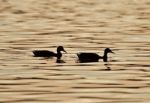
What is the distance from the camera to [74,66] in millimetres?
29812

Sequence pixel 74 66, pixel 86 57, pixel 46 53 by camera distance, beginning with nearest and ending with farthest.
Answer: pixel 74 66 → pixel 86 57 → pixel 46 53

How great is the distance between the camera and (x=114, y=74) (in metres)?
27.2

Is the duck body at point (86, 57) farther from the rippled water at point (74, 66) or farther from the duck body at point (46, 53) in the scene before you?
the duck body at point (46, 53)

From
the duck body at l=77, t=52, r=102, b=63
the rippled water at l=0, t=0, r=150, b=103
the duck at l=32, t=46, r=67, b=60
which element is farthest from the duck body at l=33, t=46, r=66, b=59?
the duck body at l=77, t=52, r=102, b=63

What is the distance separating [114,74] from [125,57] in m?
5.64

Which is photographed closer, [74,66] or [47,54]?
[74,66]

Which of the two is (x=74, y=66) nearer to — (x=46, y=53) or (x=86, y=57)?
(x=86, y=57)

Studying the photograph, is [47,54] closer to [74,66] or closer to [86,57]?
[86,57]

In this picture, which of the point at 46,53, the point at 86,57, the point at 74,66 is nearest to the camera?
the point at 74,66

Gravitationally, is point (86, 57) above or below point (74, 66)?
above

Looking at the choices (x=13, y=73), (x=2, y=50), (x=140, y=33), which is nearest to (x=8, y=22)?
(x=140, y=33)

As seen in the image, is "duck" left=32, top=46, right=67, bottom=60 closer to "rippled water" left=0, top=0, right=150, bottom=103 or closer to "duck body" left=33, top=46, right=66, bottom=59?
"duck body" left=33, top=46, right=66, bottom=59

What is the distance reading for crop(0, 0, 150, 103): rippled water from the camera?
22422mm

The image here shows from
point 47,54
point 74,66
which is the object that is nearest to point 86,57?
point 74,66
